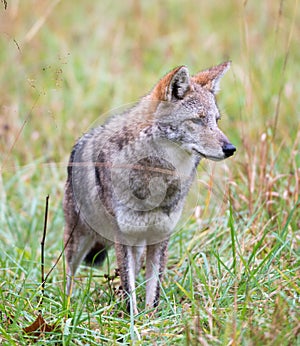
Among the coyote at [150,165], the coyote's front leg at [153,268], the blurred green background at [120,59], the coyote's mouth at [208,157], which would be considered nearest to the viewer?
the coyote's mouth at [208,157]

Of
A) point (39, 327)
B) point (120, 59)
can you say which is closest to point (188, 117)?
point (39, 327)

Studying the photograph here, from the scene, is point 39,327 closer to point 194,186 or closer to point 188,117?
point 188,117

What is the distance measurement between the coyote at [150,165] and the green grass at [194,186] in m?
0.28

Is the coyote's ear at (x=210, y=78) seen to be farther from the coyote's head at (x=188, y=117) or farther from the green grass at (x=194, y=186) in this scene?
the green grass at (x=194, y=186)

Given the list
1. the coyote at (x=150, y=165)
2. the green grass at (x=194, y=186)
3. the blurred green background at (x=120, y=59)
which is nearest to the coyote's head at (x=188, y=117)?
the coyote at (x=150, y=165)

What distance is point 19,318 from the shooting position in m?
4.00

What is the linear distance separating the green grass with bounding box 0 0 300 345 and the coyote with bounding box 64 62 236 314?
0.28 meters

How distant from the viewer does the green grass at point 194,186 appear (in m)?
3.86

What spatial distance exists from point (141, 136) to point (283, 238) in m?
1.31

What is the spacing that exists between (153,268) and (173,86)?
54.7 inches

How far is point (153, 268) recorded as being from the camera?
187 inches

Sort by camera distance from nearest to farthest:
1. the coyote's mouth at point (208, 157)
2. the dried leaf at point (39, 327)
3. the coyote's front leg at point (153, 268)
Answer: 1. the dried leaf at point (39, 327)
2. the coyote's mouth at point (208, 157)
3. the coyote's front leg at point (153, 268)

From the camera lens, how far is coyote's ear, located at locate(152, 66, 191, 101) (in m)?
4.31

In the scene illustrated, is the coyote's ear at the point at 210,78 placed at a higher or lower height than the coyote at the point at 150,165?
higher
